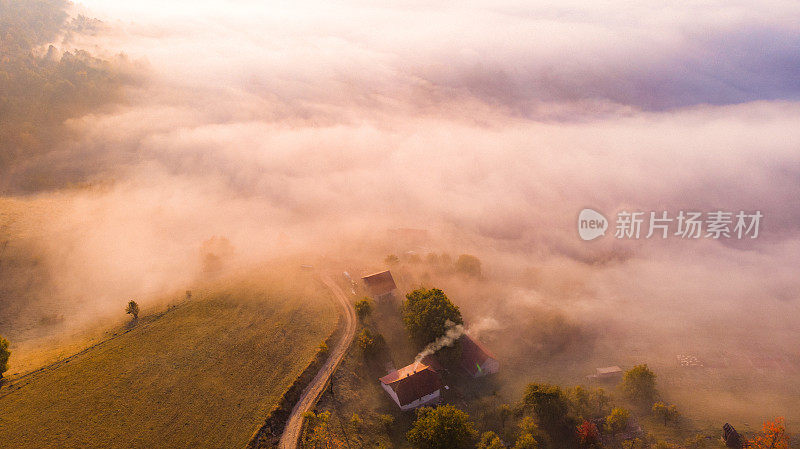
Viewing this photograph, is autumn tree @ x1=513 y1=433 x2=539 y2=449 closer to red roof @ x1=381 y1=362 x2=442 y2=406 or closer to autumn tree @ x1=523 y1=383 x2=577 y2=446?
autumn tree @ x1=523 y1=383 x2=577 y2=446

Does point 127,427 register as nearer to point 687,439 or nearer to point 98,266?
point 98,266

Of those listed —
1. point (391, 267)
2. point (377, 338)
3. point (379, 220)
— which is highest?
point (379, 220)

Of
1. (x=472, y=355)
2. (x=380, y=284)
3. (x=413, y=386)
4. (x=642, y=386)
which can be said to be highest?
(x=380, y=284)

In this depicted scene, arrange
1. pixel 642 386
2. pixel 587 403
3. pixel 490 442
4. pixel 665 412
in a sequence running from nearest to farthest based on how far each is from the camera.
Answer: pixel 490 442
pixel 665 412
pixel 587 403
pixel 642 386

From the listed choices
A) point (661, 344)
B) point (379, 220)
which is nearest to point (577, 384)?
point (661, 344)

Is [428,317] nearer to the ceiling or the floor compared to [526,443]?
nearer to the ceiling

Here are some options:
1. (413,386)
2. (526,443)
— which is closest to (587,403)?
(526,443)

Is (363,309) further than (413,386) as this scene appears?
Yes

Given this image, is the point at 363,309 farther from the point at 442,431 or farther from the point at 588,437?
the point at 588,437

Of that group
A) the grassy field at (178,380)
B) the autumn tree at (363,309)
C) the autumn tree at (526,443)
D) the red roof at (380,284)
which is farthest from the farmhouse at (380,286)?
the autumn tree at (526,443)
